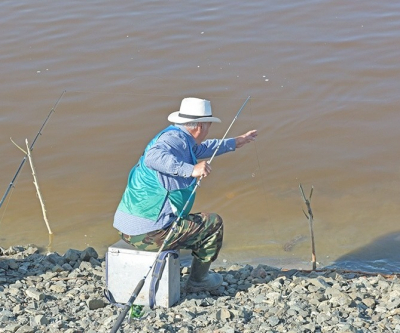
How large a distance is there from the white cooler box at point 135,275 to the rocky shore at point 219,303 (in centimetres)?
9

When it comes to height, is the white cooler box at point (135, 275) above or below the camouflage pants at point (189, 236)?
below

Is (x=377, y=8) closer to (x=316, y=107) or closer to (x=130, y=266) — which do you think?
(x=316, y=107)

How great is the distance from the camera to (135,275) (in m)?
5.98

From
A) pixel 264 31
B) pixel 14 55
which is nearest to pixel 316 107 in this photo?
pixel 264 31

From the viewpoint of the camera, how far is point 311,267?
26.3 ft

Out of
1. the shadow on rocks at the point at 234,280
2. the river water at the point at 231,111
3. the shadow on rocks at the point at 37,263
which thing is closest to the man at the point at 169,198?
the shadow on rocks at the point at 234,280

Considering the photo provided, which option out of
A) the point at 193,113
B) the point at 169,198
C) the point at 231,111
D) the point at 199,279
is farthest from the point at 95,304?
the point at 231,111

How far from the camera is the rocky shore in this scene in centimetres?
557

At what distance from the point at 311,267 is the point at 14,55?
679 cm

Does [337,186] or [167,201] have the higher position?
[167,201]

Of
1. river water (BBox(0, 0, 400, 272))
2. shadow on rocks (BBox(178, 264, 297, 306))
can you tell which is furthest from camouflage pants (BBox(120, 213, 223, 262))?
river water (BBox(0, 0, 400, 272))

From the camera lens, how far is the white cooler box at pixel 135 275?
592 centimetres

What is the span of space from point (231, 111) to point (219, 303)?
17.2 ft

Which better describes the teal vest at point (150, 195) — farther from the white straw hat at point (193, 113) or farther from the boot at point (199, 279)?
the boot at point (199, 279)
